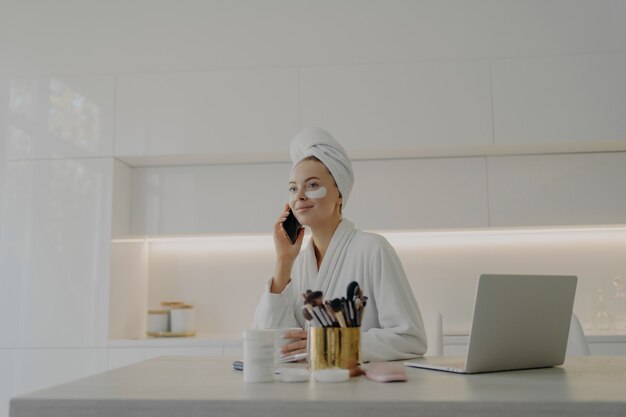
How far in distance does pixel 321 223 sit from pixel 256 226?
172cm

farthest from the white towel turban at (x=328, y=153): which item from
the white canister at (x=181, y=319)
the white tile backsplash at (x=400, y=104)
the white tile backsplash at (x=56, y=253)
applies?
the white canister at (x=181, y=319)

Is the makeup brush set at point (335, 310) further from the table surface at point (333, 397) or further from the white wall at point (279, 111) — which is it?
the white wall at point (279, 111)

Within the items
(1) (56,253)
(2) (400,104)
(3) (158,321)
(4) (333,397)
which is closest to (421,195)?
(2) (400,104)

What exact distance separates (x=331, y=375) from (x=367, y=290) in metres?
0.70

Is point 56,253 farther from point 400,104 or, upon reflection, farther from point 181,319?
point 400,104

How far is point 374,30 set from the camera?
3.68 metres

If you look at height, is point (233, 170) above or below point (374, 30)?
below

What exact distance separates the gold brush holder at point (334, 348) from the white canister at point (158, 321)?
2590 mm

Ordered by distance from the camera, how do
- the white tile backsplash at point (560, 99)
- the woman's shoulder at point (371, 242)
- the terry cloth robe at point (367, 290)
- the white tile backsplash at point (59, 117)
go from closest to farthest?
the terry cloth robe at point (367, 290), the woman's shoulder at point (371, 242), the white tile backsplash at point (560, 99), the white tile backsplash at point (59, 117)

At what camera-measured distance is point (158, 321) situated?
3.76 meters

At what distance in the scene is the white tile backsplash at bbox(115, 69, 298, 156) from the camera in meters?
3.57

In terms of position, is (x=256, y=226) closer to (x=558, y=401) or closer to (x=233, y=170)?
(x=233, y=170)

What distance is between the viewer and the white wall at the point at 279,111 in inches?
137

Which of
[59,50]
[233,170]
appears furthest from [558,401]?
[59,50]
